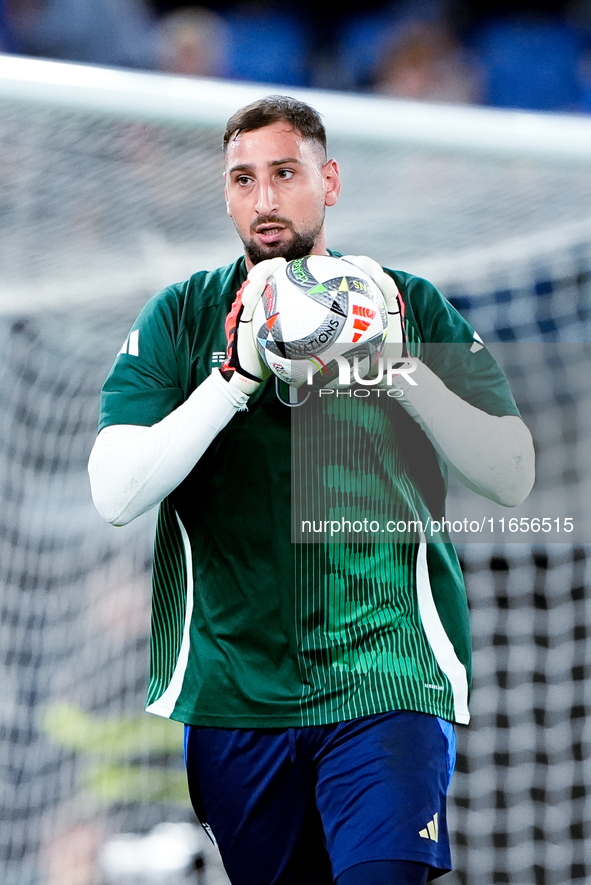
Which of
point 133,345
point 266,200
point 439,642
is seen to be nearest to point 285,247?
point 266,200

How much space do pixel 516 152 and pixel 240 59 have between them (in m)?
3.77

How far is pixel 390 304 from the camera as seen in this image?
6.88ft

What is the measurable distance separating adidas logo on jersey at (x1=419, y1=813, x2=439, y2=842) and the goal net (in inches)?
76.9

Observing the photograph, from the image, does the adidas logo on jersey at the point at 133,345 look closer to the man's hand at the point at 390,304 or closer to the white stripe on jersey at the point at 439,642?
the man's hand at the point at 390,304

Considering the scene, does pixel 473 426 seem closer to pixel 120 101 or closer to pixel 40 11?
pixel 120 101

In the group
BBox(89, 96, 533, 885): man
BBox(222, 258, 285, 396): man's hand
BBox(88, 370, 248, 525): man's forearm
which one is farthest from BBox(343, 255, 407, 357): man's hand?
BBox(88, 370, 248, 525): man's forearm

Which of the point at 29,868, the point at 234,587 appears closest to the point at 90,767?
the point at 29,868

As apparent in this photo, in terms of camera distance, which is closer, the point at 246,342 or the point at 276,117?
the point at 246,342

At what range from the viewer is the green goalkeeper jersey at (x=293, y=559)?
2092 millimetres

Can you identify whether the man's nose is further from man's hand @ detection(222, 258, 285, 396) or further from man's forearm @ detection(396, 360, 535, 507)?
man's forearm @ detection(396, 360, 535, 507)

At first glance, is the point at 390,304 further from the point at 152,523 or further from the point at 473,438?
the point at 152,523

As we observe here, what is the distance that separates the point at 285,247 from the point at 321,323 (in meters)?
0.37

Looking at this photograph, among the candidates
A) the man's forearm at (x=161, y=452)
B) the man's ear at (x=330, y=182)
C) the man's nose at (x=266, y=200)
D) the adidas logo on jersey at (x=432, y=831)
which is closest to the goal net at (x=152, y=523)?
the man's ear at (x=330, y=182)

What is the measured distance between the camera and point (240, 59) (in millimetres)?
6465
